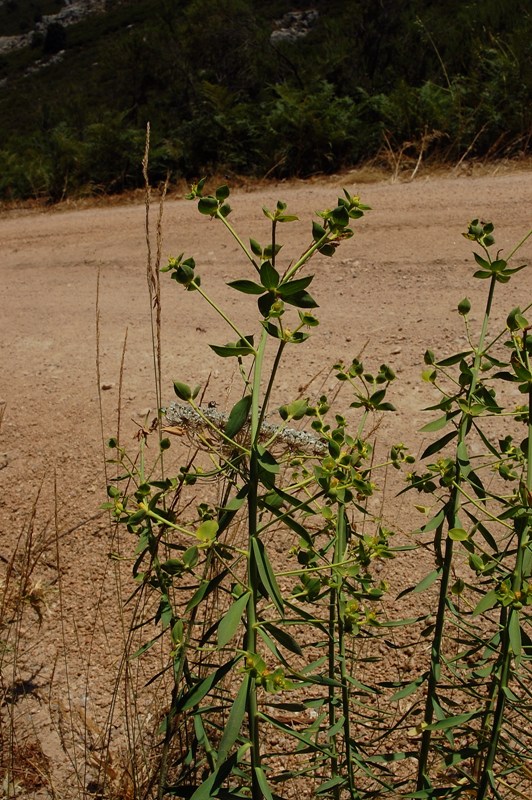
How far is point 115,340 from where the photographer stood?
198 inches

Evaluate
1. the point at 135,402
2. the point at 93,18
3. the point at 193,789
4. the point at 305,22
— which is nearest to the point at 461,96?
the point at 135,402

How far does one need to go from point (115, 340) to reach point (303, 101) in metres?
5.64

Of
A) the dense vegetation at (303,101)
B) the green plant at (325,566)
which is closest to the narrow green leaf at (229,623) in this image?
the green plant at (325,566)

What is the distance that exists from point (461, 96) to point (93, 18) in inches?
1860

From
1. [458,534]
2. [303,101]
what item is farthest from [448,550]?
[303,101]

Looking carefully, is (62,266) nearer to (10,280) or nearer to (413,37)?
(10,280)

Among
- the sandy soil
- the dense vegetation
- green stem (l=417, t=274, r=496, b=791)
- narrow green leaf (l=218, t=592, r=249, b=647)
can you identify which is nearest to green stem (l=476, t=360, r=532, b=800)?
green stem (l=417, t=274, r=496, b=791)

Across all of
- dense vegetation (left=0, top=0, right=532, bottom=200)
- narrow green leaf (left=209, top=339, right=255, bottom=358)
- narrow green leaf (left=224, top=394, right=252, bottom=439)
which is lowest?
narrow green leaf (left=224, top=394, right=252, bottom=439)

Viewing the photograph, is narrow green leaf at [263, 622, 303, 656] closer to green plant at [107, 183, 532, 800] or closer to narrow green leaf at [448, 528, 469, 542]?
green plant at [107, 183, 532, 800]

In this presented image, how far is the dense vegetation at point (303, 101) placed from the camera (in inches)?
324

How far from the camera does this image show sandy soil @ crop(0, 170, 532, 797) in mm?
2836

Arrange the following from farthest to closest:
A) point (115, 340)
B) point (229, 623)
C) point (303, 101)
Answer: point (303, 101)
point (115, 340)
point (229, 623)

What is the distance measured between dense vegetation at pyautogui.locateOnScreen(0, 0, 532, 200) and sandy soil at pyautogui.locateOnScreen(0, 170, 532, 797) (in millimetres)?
881

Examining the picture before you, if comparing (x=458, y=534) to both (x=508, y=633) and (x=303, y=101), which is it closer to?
(x=508, y=633)
